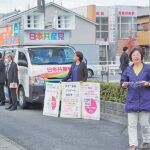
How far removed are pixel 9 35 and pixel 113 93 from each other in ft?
19.7

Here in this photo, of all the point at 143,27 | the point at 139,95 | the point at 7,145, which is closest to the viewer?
the point at 139,95

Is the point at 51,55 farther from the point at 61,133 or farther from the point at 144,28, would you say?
the point at 144,28

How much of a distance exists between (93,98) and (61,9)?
32671 millimetres

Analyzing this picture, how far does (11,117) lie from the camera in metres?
11.1

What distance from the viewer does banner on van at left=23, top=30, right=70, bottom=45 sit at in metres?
15.1

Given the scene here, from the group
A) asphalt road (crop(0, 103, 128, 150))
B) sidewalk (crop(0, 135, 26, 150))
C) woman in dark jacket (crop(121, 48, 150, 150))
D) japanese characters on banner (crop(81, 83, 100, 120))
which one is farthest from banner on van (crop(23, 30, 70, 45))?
woman in dark jacket (crop(121, 48, 150, 150))

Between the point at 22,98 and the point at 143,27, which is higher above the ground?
the point at 143,27

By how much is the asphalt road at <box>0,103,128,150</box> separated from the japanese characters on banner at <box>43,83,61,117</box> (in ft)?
0.88

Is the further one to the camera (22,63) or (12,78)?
(22,63)

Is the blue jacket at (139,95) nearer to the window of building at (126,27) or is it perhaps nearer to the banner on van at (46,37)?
the banner on van at (46,37)

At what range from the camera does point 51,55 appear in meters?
12.9

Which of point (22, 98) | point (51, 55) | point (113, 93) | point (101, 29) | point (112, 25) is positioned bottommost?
point (22, 98)

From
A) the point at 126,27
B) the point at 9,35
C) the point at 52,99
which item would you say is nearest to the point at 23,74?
the point at 52,99

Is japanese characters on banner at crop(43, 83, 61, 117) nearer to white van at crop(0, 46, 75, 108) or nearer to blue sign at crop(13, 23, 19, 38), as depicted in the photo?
white van at crop(0, 46, 75, 108)
